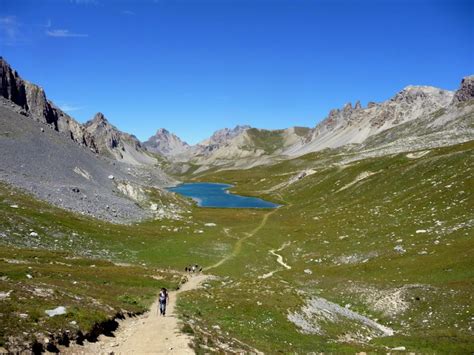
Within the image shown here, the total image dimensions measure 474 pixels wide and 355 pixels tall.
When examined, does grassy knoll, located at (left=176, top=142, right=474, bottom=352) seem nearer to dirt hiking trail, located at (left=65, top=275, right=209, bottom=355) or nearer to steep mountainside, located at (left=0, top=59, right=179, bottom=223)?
dirt hiking trail, located at (left=65, top=275, right=209, bottom=355)

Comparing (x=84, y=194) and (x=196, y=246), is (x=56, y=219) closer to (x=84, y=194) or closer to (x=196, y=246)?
(x=196, y=246)

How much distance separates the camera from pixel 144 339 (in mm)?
27219

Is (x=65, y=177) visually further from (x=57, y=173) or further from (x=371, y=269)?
(x=371, y=269)

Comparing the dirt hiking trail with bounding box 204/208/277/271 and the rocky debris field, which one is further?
the rocky debris field

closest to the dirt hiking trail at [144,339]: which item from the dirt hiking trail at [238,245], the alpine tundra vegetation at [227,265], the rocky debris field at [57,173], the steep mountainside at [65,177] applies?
the alpine tundra vegetation at [227,265]

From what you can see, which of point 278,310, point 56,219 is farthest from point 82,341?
point 56,219

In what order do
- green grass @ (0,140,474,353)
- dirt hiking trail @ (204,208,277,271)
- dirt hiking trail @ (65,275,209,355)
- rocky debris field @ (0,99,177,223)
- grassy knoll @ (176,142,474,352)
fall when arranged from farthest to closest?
rocky debris field @ (0,99,177,223) → dirt hiking trail @ (204,208,277,271) → green grass @ (0,140,474,353) → grassy knoll @ (176,142,474,352) → dirt hiking trail @ (65,275,209,355)

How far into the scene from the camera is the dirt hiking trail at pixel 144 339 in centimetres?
2456

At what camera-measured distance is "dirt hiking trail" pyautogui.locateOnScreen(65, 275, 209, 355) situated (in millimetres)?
24562

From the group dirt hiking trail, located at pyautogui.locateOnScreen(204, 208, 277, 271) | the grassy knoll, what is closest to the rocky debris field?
dirt hiking trail, located at pyautogui.locateOnScreen(204, 208, 277, 271)

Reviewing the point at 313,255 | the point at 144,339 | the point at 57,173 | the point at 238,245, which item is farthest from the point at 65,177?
the point at 144,339

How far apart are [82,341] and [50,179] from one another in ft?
319

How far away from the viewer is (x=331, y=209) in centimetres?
12706

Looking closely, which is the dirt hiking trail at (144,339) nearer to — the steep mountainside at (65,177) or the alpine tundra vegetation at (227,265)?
the alpine tundra vegetation at (227,265)
